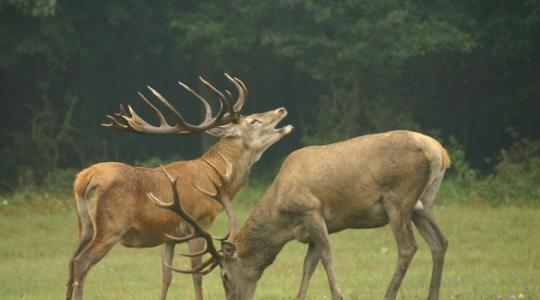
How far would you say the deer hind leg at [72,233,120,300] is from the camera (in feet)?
33.0

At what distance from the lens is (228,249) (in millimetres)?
9852

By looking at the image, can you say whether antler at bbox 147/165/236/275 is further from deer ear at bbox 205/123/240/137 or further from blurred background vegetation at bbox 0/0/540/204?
blurred background vegetation at bbox 0/0/540/204

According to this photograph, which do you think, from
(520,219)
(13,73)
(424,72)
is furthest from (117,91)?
(520,219)

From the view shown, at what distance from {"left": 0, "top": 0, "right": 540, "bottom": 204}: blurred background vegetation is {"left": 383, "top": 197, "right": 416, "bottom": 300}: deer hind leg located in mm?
10897

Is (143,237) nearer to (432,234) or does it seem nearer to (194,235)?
(194,235)

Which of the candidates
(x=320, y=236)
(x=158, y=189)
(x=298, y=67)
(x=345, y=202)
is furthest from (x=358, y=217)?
(x=298, y=67)

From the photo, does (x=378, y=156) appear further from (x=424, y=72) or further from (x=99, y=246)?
(x=424, y=72)

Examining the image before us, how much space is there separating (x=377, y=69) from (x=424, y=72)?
161cm

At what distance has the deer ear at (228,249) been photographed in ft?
32.2

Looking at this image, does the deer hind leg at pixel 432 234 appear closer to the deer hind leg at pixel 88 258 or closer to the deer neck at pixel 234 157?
the deer neck at pixel 234 157

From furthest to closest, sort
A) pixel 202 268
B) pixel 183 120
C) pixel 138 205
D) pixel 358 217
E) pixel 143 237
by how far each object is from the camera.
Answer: pixel 183 120 < pixel 143 237 < pixel 138 205 < pixel 358 217 < pixel 202 268

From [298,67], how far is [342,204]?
14.4 meters

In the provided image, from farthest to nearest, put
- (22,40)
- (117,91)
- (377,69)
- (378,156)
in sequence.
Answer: (117,91)
(377,69)
(22,40)
(378,156)

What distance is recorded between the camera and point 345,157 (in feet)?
32.9
